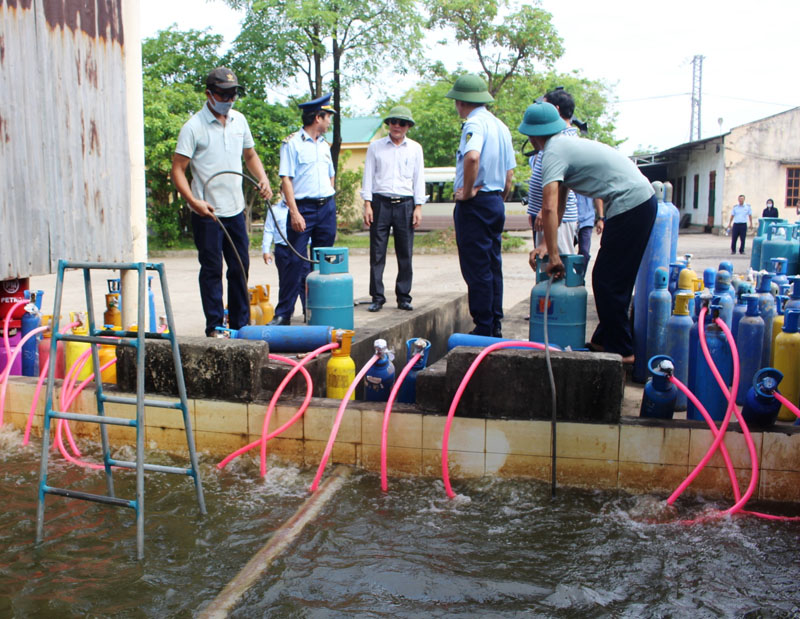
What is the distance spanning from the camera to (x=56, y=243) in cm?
523

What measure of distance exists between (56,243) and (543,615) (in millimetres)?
4172

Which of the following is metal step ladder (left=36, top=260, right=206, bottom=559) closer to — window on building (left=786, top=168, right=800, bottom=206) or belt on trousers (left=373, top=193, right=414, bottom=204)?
belt on trousers (left=373, top=193, right=414, bottom=204)

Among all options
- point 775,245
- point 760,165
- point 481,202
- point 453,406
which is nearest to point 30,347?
point 453,406

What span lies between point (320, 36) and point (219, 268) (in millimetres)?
16484

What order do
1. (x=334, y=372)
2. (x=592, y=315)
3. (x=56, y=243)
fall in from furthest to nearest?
(x=592, y=315) → (x=56, y=243) → (x=334, y=372)

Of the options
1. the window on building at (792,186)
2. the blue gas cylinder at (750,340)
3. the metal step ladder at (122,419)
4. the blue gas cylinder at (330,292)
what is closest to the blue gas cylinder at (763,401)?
the blue gas cylinder at (750,340)

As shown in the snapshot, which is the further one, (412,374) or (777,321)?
(412,374)

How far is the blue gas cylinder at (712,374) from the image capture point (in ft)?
13.3

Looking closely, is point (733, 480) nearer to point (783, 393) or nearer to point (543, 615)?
point (783, 393)

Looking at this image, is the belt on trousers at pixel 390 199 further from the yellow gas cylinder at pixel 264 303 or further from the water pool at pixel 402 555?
the water pool at pixel 402 555

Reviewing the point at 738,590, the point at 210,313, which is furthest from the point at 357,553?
the point at 210,313

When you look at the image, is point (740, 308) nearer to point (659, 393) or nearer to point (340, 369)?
point (659, 393)

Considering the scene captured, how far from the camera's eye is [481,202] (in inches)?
225

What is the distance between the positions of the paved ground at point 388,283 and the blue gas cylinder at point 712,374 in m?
2.00
